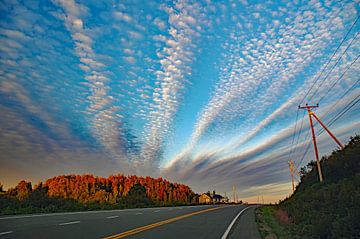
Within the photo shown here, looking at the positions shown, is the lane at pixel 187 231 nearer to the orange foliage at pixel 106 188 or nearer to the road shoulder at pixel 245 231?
the road shoulder at pixel 245 231

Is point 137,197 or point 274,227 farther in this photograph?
point 137,197

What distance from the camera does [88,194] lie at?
2987 inches

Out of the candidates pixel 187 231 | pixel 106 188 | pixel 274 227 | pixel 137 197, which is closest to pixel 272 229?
pixel 274 227

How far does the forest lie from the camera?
1198 inches

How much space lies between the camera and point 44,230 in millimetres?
11281

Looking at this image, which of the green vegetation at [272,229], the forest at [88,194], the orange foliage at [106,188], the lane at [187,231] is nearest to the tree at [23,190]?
the forest at [88,194]

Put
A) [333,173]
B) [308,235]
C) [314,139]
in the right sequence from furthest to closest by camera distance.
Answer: [314,139], [333,173], [308,235]

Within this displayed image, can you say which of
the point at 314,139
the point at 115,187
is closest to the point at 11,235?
the point at 314,139

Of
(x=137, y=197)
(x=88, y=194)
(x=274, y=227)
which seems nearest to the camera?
(x=274, y=227)

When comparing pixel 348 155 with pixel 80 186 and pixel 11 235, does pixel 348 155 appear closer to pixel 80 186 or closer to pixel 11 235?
pixel 11 235

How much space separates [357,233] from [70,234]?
358 inches

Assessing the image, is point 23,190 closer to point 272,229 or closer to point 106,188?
point 272,229

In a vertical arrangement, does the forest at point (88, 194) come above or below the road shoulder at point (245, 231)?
above

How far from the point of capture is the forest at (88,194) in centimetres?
3044
